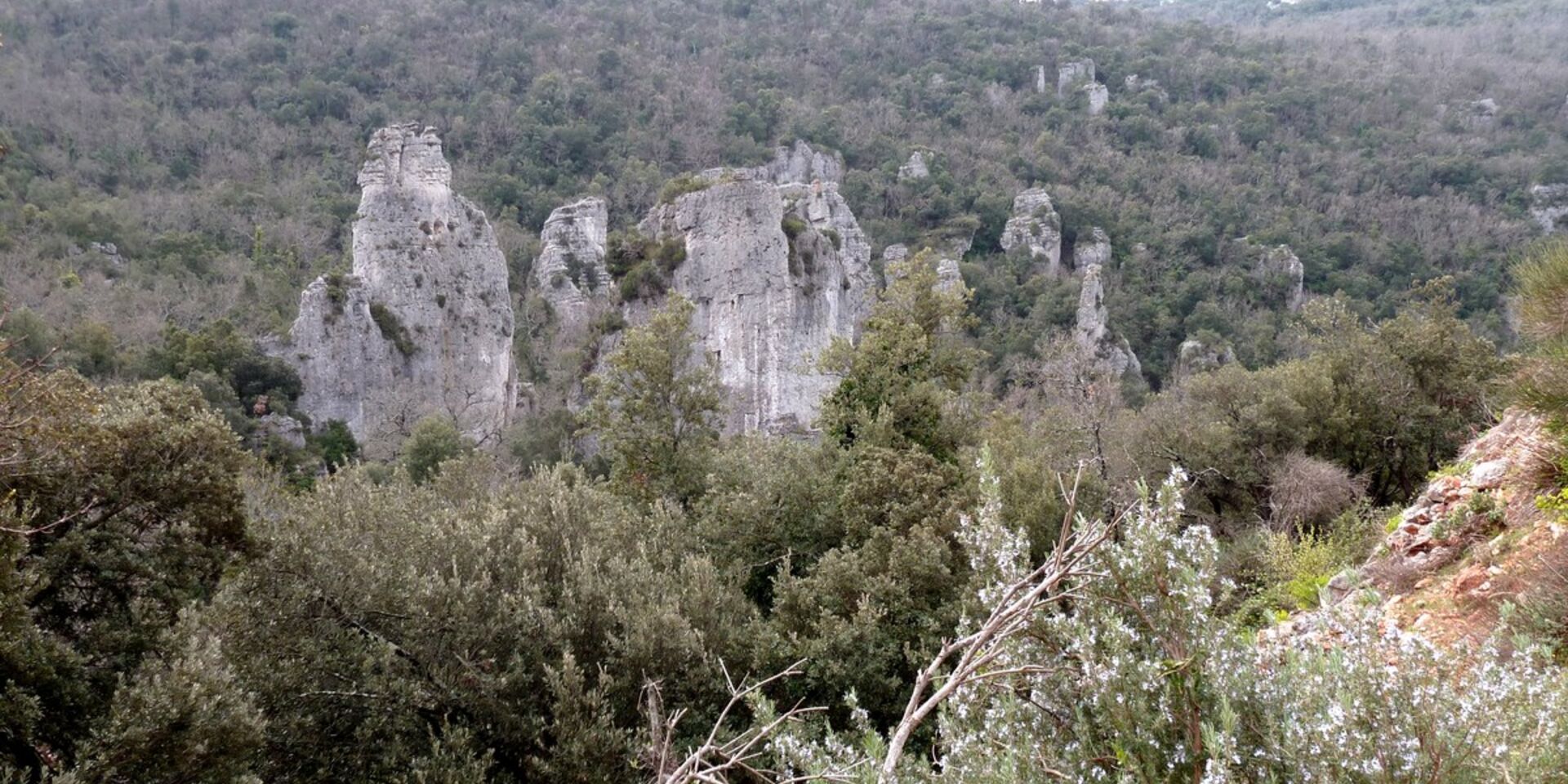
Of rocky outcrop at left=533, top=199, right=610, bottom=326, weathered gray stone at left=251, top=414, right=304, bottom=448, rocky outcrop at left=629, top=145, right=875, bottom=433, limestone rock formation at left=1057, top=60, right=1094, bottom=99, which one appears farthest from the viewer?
limestone rock formation at left=1057, top=60, right=1094, bottom=99

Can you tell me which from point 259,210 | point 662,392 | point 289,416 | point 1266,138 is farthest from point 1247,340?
point 259,210

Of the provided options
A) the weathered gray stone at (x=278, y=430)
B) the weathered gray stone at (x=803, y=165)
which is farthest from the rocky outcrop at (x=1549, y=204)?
the weathered gray stone at (x=278, y=430)

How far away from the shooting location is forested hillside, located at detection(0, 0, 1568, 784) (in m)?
4.06

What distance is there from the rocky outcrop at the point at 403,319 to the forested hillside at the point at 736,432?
0.52ft

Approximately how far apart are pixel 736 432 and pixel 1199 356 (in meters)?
28.8

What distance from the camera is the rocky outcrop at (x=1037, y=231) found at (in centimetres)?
6072

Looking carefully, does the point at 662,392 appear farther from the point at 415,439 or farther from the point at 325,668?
the point at 415,439

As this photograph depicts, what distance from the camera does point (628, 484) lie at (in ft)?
56.7

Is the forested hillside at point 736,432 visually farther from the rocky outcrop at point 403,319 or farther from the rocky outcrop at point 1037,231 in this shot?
the rocky outcrop at point 1037,231

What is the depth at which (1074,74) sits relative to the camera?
84.9 meters

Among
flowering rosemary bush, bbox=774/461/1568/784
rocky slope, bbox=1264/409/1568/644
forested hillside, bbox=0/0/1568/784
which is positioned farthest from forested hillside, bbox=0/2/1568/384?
rocky slope, bbox=1264/409/1568/644

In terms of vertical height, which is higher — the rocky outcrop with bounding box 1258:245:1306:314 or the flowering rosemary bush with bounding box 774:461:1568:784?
the flowering rosemary bush with bounding box 774:461:1568:784

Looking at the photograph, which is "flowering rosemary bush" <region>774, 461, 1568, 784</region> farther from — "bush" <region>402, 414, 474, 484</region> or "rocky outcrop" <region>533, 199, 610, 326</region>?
"rocky outcrop" <region>533, 199, 610, 326</region>

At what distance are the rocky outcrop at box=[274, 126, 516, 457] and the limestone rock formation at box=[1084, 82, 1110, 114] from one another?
64452mm
